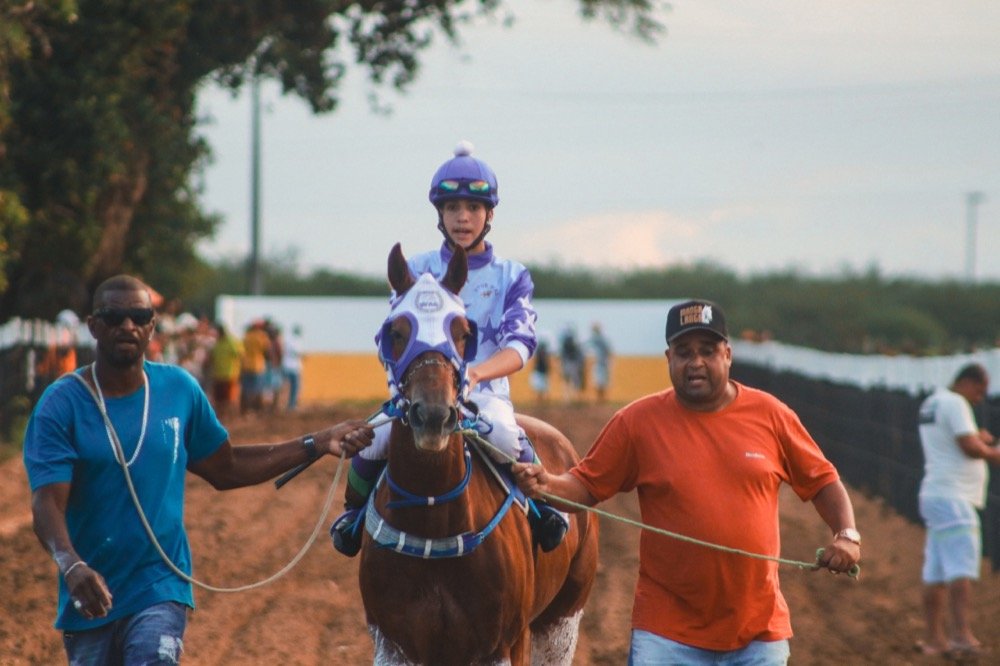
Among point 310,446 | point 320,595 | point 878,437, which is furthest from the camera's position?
point 878,437

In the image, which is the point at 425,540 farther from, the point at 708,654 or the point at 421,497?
the point at 708,654

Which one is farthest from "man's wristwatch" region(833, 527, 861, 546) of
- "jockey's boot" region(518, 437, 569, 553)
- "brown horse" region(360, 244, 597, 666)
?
"jockey's boot" region(518, 437, 569, 553)

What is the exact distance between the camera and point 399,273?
6207mm

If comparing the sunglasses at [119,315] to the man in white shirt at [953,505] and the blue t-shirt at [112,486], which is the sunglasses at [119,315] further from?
the man in white shirt at [953,505]

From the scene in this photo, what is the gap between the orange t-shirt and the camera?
18.5ft

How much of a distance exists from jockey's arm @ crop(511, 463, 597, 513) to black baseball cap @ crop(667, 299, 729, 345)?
69 cm

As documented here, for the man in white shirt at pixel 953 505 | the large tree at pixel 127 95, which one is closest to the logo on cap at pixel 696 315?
the man in white shirt at pixel 953 505

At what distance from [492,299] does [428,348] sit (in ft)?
3.59

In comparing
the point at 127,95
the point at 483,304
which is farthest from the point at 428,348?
the point at 127,95

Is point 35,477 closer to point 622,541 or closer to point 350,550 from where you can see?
point 350,550

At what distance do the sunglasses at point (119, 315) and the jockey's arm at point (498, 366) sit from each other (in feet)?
4.11

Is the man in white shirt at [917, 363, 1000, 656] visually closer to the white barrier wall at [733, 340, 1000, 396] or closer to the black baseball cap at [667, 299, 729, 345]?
the white barrier wall at [733, 340, 1000, 396]

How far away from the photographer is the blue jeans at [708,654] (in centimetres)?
559

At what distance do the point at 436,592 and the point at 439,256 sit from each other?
4.89 ft
